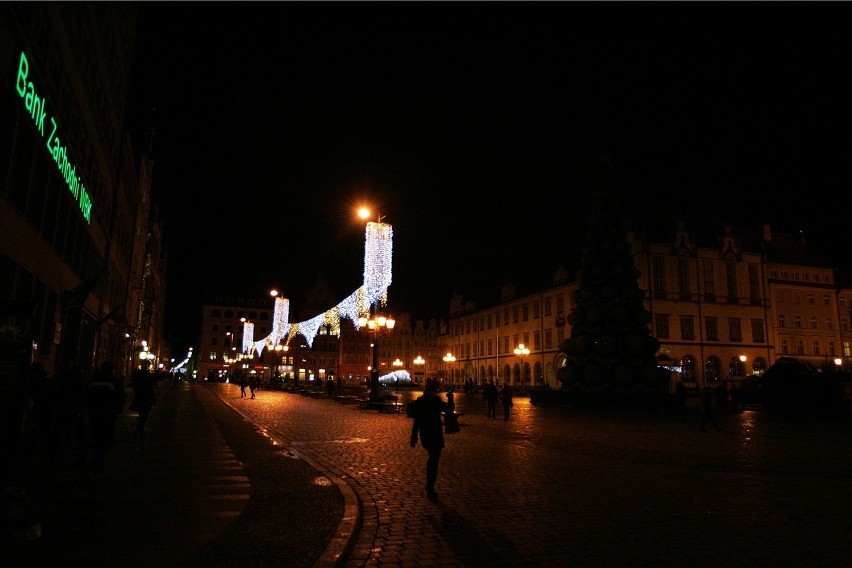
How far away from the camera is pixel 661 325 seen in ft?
185

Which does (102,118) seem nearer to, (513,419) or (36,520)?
(513,419)

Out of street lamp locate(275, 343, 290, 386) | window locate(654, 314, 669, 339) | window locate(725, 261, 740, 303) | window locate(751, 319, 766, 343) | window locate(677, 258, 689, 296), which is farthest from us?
window locate(725, 261, 740, 303)

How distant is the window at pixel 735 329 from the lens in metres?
58.4

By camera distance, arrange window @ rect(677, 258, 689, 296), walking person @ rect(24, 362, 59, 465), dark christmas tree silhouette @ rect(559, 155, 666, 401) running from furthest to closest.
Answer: window @ rect(677, 258, 689, 296) → dark christmas tree silhouette @ rect(559, 155, 666, 401) → walking person @ rect(24, 362, 59, 465)

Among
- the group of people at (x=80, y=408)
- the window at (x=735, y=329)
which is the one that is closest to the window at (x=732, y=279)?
the window at (x=735, y=329)

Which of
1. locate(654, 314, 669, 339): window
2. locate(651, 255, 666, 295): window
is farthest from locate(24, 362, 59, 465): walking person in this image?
locate(651, 255, 666, 295): window

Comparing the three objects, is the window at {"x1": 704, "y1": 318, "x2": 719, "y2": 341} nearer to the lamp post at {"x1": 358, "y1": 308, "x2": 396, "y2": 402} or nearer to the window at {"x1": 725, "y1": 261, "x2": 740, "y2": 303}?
the window at {"x1": 725, "y1": 261, "x2": 740, "y2": 303}

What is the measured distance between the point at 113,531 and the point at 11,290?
1148 centimetres

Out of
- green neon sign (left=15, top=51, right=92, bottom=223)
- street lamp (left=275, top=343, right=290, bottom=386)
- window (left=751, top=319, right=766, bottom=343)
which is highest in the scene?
green neon sign (left=15, top=51, right=92, bottom=223)

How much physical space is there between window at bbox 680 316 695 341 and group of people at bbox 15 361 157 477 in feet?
174

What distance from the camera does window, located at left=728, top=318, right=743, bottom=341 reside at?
58.4 metres

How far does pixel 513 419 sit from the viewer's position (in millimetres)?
25047

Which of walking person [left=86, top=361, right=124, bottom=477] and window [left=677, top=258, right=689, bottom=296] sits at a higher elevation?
window [left=677, top=258, right=689, bottom=296]

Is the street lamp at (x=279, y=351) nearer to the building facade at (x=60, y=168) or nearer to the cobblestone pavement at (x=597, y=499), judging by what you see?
the building facade at (x=60, y=168)
